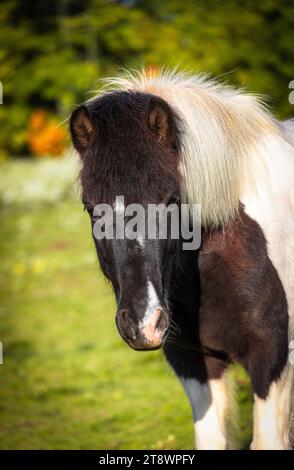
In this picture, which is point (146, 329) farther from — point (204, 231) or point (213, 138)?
point (213, 138)

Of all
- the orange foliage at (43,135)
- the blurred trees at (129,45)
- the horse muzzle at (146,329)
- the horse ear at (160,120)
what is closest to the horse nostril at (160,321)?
the horse muzzle at (146,329)

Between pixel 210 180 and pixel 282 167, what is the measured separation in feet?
1.64

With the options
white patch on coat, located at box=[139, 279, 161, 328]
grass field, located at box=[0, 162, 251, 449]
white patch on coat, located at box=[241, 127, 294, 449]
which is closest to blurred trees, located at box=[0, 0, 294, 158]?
grass field, located at box=[0, 162, 251, 449]

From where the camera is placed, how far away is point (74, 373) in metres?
6.39

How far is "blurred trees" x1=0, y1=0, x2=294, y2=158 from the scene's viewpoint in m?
11.0

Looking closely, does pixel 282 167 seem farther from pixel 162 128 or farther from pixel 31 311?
pixel 31 311

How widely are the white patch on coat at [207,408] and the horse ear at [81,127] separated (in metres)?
1.34

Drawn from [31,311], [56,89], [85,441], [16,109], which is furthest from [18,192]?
[85,441]

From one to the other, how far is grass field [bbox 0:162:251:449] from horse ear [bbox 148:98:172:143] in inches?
39.5

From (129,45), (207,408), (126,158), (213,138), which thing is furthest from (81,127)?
(129,45)

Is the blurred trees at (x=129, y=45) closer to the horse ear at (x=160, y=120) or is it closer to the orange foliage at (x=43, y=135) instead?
the orange foliage at (x=43, y=135)

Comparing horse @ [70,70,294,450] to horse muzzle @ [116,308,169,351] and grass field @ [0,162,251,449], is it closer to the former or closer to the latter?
horse muzzle @ [116,308,169,351]

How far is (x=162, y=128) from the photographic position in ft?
8.11

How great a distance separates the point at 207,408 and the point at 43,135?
62.3 ft
